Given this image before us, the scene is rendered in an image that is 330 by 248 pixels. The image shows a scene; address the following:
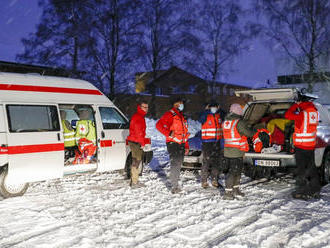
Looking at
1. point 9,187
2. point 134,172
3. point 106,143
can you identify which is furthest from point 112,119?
point 9,187

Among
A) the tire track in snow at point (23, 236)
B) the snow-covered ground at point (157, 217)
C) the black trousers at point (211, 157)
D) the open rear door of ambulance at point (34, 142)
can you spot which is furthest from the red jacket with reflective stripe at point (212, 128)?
the tire track in snow at point (23, 236)

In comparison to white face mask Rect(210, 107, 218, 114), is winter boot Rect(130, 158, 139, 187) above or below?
below

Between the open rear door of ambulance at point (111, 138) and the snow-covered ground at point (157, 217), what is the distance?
0.51m

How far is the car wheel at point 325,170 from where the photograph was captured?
7547 mm

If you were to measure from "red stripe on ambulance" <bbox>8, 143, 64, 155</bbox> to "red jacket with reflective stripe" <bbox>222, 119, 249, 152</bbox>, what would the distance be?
3.18 metres

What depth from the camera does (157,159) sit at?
11.4m

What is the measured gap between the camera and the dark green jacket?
6242 mm

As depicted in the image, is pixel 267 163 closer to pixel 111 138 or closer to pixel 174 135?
pixel 174 135

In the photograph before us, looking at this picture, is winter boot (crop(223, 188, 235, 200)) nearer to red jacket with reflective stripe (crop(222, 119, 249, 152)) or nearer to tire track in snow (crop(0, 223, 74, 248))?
red jacket with reflective stripe (crop(222, 119, 249, 152))

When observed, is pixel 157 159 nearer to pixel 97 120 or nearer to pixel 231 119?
pixel 97 120

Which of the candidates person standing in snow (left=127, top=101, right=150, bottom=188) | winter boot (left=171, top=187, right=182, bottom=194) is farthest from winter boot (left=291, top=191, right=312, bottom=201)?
person standing in snow (left=127, top=101, right=150, bottom=188)

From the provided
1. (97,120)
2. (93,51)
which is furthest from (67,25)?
(97,120)

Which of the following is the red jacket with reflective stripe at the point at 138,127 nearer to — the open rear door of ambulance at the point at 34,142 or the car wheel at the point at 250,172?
the open rear door of ambulance at the point at 34,142

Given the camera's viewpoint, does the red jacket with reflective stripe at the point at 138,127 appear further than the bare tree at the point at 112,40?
No
